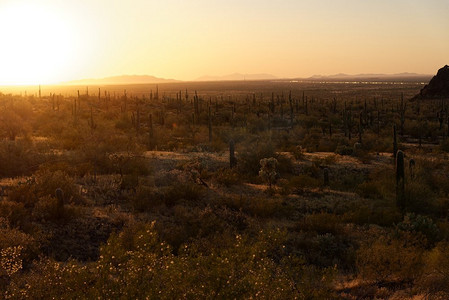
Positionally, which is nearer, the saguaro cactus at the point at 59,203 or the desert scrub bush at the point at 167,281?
the desert scrub bush at the point at 167,281

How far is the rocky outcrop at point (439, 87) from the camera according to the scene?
67.8 metres

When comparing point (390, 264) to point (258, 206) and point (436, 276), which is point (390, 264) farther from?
point (258, 206)

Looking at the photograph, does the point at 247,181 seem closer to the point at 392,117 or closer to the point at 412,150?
the point at 412,150

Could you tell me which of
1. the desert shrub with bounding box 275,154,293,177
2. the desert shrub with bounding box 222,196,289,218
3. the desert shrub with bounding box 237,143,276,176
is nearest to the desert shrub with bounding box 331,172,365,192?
the desert shrub with bounding box 275,154,293,177

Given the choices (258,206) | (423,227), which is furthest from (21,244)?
(423,227)

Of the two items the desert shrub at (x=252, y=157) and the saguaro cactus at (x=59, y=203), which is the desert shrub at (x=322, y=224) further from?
the saguaro cactus at (x=59, y=203)

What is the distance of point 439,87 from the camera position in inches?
2707

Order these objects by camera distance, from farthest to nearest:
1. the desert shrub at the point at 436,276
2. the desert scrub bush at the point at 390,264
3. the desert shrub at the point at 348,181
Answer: the desert shrub at the point at 348,181 < the desert scrub bush at the point at 390,264 < the desert shrub at the point at 436,276

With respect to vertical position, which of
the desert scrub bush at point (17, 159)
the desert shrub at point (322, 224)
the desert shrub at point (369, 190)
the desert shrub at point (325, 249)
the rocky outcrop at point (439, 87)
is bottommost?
the desert shrub at point (325, 249)

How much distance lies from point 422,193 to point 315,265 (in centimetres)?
638

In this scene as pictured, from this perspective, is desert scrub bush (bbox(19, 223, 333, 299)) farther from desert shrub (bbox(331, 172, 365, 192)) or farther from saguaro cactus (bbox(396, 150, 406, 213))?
desert shrub (bbox(331, 172, 365, 192))

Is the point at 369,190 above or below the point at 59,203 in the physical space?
below

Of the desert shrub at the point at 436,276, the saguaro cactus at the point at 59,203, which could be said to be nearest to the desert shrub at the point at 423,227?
the desert shrub at the point at 436,276

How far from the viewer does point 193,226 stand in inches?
456
